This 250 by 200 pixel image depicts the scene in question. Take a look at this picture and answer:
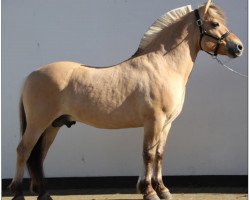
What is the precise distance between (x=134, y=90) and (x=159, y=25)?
0.71m

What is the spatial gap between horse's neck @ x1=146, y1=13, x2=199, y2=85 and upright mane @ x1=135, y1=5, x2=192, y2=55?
5 centimetres

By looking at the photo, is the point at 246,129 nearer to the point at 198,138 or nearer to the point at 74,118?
the point at 198,138

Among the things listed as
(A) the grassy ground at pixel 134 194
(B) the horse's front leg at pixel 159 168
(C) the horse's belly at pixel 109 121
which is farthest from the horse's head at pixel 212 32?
(A) the grassy ground at pixel 134 194

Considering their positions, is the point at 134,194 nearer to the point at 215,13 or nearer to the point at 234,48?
the point at 234,48

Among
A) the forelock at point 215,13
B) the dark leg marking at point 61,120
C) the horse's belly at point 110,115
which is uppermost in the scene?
the forelock at point 215,13

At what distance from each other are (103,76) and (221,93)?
1.58 metres

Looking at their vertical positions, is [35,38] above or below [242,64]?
above

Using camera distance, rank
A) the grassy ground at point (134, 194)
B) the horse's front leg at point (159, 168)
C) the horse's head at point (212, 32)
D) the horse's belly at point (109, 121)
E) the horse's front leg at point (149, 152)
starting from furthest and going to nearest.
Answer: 1. the grassy ground at point (134, 194)
2. the horse's front leg at point (159, 168)
3. the horse's head at point (212, 32)
4. the horse's belly at point (109, 121)
5. the horse's front leg at point (149, 152)

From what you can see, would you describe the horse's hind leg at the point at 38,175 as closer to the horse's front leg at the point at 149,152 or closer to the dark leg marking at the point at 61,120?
the dark leg marking at the point at 61,120

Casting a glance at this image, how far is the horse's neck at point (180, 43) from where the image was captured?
4441 mm

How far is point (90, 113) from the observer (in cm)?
432

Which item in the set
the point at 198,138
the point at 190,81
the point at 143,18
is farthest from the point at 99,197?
the point at 143,18

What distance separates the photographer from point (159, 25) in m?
4.53

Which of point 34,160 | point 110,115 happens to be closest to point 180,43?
point 110,115
